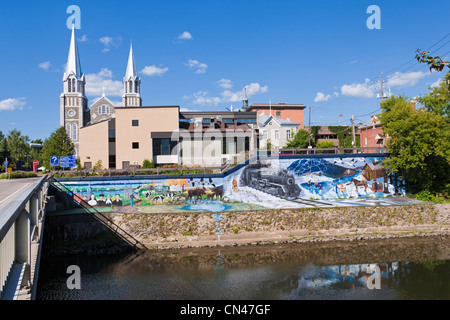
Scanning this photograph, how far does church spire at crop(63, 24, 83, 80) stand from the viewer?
64375mm

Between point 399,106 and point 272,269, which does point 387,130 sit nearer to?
point 399,106

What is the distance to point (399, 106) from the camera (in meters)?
28.3

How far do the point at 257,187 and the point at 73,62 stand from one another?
57.5 metres

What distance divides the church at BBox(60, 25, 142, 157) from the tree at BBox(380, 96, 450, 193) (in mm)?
52253

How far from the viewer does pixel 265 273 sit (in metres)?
17.4

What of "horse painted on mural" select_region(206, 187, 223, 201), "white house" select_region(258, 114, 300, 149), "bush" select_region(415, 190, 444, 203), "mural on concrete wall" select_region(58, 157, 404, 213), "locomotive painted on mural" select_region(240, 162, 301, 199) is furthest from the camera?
"white house" select_region(258, 114, 300, 149)

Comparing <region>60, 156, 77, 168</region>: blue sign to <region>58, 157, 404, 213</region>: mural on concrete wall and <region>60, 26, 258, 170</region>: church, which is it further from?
<region>60, 26, 258, 170</region>: church

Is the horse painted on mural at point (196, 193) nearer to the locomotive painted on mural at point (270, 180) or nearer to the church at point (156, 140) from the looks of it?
the locomotive painted on mural at point (270, 180)

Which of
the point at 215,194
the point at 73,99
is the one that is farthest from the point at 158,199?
the point at 73,99

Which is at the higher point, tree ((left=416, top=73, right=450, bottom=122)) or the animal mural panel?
tree ((left=416, top=73, right=450, bottom=122))

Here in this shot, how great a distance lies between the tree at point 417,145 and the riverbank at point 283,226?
145 inches

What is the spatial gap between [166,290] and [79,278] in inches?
214

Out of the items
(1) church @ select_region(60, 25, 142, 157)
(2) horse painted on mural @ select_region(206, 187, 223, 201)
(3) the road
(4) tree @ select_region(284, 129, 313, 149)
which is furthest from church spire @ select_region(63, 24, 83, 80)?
(2) horse painted on mural @ select_region(206, 187, 223, 201)

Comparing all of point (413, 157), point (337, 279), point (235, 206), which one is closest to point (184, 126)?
point (235, 206)
